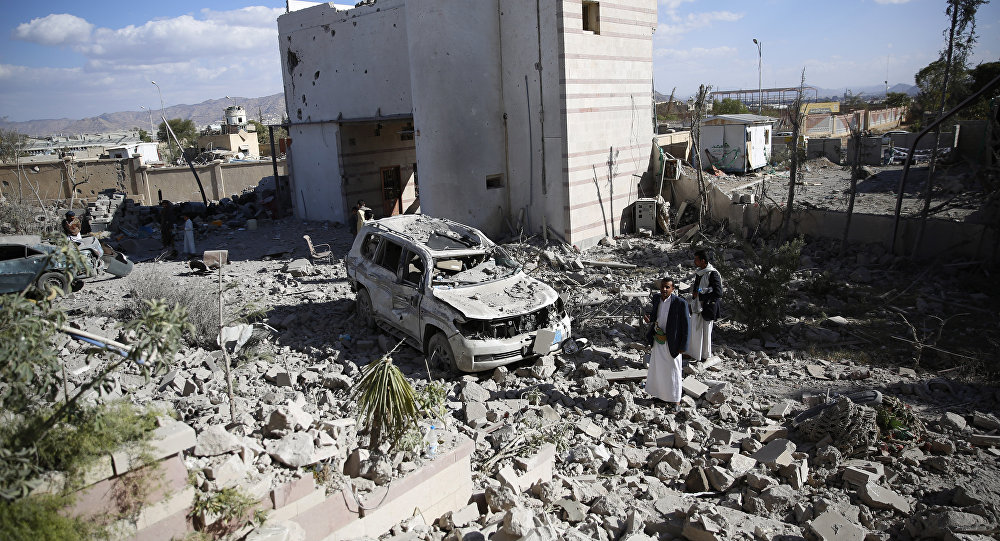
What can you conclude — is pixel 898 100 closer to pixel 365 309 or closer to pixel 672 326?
pixel 672 326

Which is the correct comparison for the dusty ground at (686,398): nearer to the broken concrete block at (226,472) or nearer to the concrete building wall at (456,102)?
the broken concrete block at (226,472)

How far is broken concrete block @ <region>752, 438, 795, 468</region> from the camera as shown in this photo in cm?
545

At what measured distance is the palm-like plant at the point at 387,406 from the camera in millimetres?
4629

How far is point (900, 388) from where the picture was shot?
6.98 meters

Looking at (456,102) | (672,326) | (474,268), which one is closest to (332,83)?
(456,102)

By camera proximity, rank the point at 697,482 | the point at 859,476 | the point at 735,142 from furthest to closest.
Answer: the point at 735,142 < the point at 697,482 < the point at 859,476

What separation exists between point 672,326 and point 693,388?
3.12ft

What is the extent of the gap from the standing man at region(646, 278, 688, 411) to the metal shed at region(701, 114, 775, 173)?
1855cm

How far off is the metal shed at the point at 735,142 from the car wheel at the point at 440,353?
62.4 ft

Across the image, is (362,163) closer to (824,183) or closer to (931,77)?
(824,183)

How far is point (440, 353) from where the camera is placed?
7.68 metres

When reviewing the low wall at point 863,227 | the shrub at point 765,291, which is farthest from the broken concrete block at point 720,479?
the low wall at point 863,227

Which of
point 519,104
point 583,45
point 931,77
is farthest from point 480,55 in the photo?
point 931,77

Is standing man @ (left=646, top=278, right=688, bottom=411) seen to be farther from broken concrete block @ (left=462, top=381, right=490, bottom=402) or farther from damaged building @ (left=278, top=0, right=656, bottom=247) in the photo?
damaged building @ (left=278, top=0, right=656, bottom=247)
